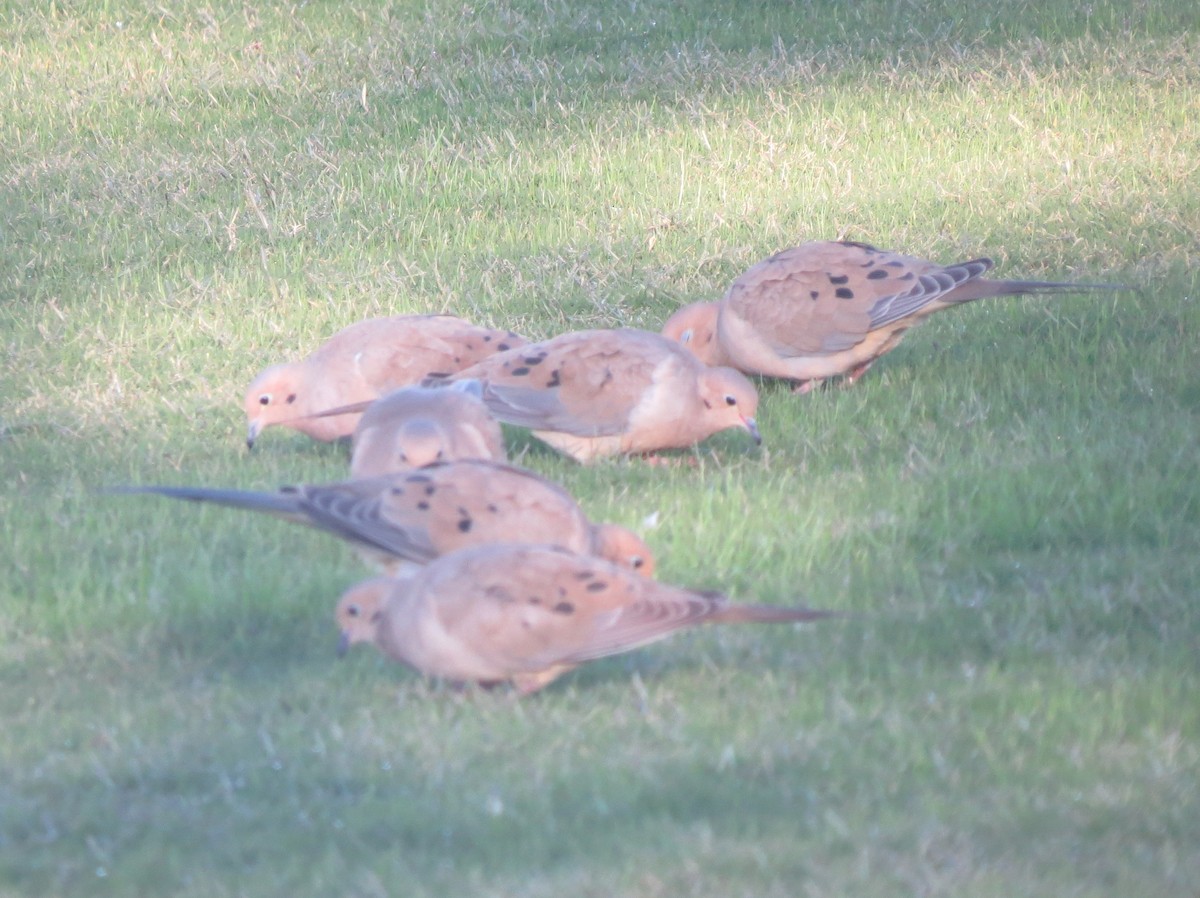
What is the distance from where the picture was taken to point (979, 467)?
20.1ft

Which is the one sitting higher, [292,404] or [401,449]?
[401,449]

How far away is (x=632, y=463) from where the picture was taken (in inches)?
266

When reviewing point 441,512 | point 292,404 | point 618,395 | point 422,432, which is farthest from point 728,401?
point 441,512

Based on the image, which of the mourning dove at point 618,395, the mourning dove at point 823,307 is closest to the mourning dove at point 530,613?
the mourning dove at point 618,395

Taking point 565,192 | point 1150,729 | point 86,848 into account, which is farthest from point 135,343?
point 1150,729

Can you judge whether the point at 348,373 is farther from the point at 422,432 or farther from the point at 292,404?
the point at 422,432

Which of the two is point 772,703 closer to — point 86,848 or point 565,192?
point 86,848

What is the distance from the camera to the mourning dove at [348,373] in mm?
6641

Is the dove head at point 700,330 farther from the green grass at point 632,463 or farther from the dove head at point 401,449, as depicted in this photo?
the dove head at point 401,449

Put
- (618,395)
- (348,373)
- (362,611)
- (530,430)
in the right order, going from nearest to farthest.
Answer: (362,611) → (618,395) → (348,373) → (530,430)

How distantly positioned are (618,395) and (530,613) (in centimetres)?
238

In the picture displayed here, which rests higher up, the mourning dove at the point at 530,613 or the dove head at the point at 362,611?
the mourning dove at the point at 530,613

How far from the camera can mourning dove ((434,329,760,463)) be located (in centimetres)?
648

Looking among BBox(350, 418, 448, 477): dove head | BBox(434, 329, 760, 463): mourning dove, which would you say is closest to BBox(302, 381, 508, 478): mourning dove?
BBox(350, 418, 448, 477): dove head
